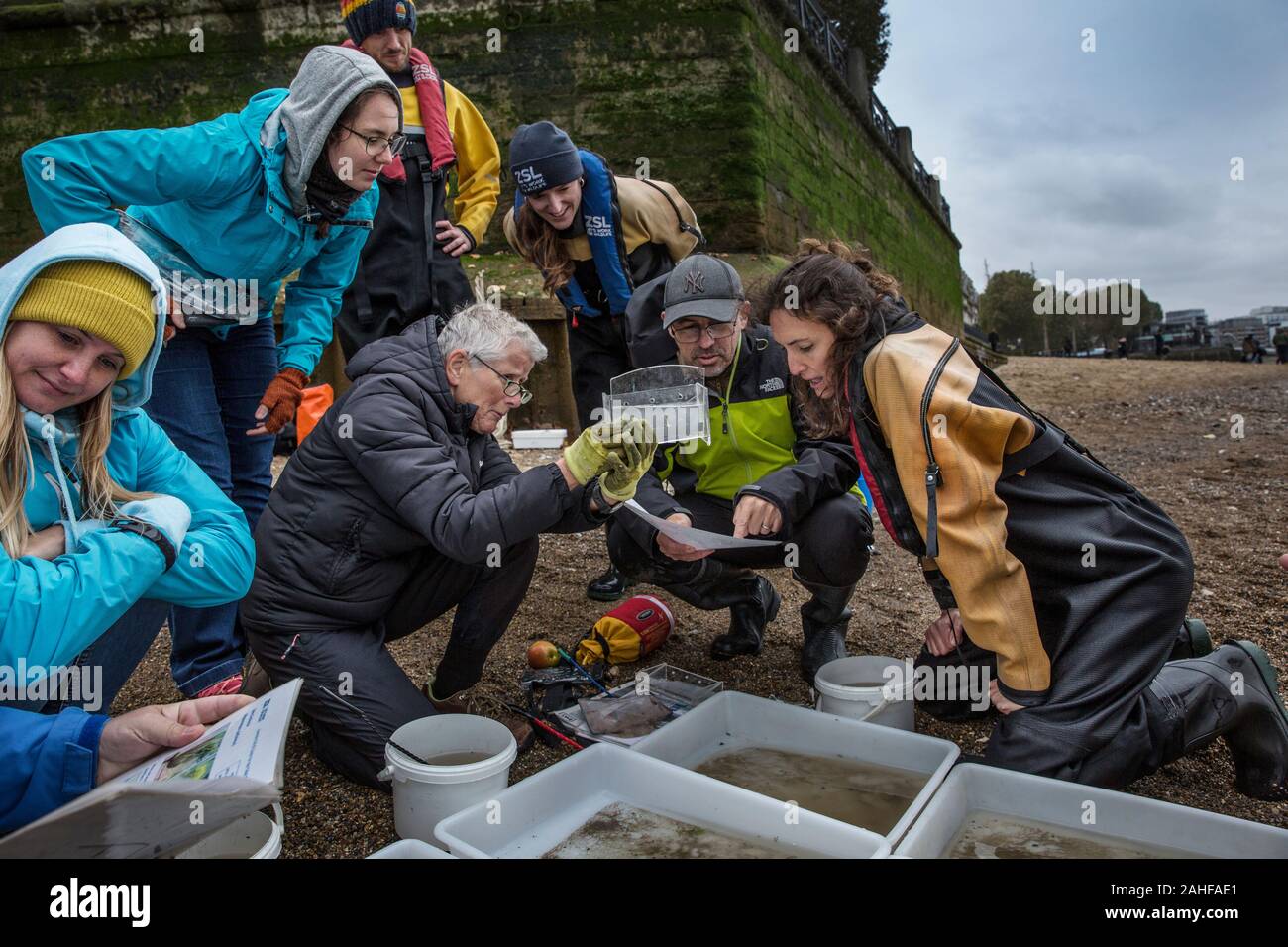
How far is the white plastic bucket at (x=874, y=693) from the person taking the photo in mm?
2664

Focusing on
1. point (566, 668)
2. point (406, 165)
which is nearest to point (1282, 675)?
point (566, 668)

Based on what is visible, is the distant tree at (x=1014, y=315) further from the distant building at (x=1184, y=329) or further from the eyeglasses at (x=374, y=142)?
the eyeglasses at (x=374, y=142)

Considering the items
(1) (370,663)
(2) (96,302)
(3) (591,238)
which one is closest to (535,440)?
(3) (591,238)

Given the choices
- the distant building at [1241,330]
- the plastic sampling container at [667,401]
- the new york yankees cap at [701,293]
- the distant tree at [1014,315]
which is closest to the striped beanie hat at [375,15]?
the new york yankees cap at [701,293]

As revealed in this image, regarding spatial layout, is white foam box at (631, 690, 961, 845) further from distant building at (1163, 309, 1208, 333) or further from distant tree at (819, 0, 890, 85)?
distant building at (1163, 309, 1208, 333)

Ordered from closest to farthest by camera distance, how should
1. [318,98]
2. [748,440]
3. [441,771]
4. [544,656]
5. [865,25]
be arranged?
1. [441,771]
2. [318,98]
3. [544,656]
4. [748,440]
5. [865,25]

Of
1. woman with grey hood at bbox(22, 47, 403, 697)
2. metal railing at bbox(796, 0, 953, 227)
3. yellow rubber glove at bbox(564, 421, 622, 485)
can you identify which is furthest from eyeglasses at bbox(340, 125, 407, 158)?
metal railing at bbox(796, 0, 953, 227)

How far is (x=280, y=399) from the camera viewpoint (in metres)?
3.05

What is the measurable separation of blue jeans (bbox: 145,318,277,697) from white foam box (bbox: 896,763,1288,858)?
2.17 metres

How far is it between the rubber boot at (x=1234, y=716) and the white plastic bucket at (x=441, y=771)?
1617 mm

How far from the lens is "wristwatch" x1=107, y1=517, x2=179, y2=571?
202cm

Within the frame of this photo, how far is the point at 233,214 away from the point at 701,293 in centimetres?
148

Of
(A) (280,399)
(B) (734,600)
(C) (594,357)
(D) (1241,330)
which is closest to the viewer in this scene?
(A) (280,399)
